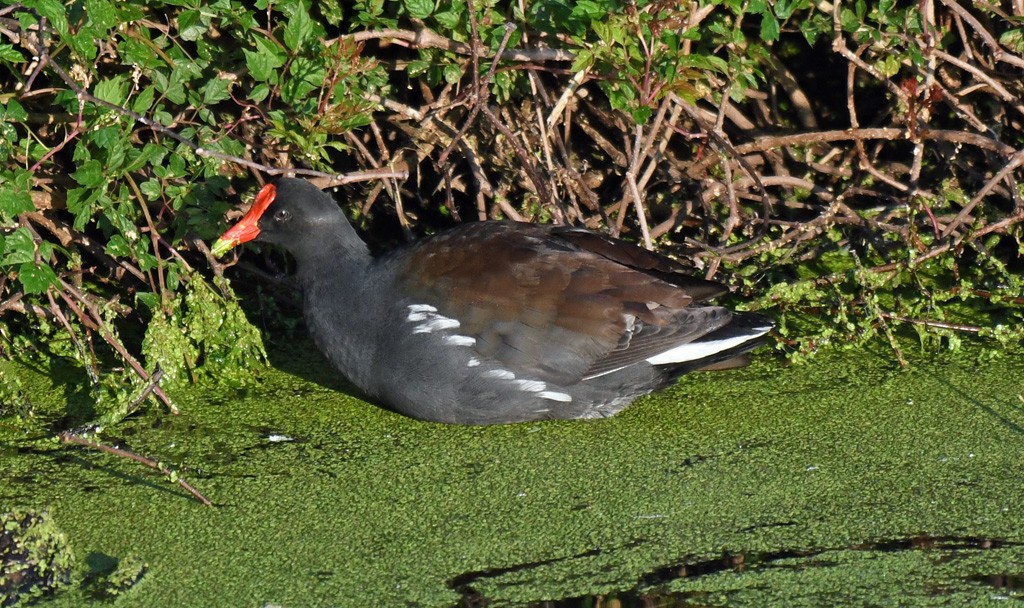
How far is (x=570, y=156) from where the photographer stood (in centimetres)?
423

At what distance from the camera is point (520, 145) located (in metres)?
3.85

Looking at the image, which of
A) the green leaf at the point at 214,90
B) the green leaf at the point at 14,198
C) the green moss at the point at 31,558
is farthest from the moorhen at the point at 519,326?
the green moss at the point at 31,558

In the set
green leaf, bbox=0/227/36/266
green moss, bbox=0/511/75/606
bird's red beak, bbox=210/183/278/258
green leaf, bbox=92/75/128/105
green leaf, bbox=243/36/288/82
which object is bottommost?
green moss, bbox=0/511/75/606

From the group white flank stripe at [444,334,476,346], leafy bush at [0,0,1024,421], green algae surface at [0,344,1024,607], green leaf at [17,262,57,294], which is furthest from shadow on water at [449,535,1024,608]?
green leaf at [17,262,57,294]

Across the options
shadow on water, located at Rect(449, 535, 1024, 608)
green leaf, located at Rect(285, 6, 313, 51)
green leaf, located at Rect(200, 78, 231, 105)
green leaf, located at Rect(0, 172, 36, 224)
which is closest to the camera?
shadow on water, located at Rect(449, 535, 1024, 608)

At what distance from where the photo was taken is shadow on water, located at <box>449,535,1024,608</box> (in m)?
2.44

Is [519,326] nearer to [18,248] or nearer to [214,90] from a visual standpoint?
[214,90]

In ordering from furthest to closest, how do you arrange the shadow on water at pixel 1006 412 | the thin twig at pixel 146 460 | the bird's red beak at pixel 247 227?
the bird's red beak at pixel 247 227 < the shadow on water at pixel 1006 412 < the thin twig at pixel 146 460

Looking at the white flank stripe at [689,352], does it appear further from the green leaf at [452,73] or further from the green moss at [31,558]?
the green moss at [31,558]

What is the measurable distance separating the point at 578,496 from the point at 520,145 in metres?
1.35

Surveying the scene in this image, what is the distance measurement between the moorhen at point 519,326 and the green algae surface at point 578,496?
10 centimetres

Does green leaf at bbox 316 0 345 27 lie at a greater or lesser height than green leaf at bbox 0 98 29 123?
greater

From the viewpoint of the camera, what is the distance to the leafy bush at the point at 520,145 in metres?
3.33

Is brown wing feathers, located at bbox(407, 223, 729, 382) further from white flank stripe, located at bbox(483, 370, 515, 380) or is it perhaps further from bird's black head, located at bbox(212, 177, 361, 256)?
bird's black head, located at bbox(212, 177, 361, 256)
